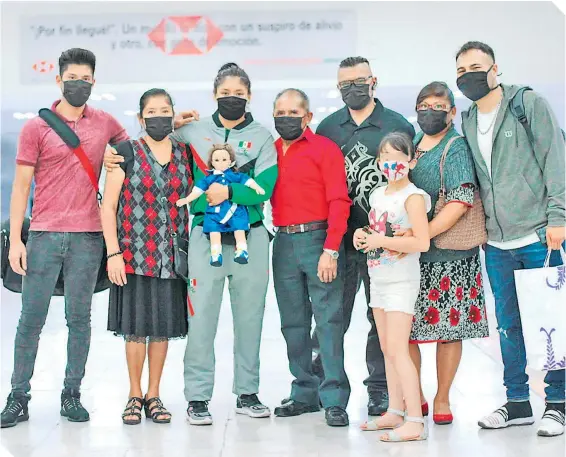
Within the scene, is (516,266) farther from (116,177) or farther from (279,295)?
(116,177)

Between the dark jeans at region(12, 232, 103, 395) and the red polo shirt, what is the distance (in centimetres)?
6

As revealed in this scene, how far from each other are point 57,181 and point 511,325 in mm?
2132

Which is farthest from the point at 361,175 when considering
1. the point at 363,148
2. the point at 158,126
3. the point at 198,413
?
the point at 198,413

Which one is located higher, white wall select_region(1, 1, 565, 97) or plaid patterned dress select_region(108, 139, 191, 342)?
white wall select_region(1, 1, 565, 97)

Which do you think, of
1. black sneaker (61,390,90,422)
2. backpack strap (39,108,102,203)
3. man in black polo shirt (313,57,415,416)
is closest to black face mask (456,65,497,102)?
man in black polo shirt (313,57,415,416)

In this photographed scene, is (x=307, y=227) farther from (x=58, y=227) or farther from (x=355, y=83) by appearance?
(x=58, y=227)

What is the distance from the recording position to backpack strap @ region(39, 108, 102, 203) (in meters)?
3.83

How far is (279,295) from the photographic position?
3.94 meters

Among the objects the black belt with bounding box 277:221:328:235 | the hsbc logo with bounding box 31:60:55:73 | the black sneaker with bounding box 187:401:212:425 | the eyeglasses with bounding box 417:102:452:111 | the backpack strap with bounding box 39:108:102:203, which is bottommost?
the black sneaker with bounding box 187:401:212:425

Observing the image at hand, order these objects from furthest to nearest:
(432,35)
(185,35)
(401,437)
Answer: (432,35) < (185,35) < (401,437)

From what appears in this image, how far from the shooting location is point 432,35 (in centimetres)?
845

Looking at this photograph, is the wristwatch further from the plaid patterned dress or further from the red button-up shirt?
the plaid patterned dress

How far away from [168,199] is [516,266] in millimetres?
1563

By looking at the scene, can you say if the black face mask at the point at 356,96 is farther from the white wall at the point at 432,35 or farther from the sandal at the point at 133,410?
the white wall at the point at 432,35
